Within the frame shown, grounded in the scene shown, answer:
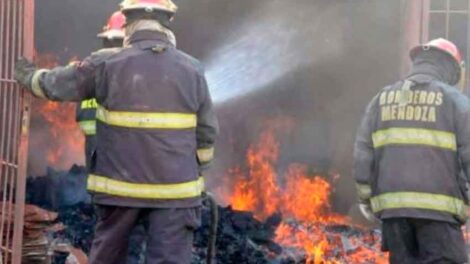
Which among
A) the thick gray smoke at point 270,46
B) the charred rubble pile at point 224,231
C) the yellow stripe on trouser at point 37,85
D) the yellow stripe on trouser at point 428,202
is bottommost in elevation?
the charred rubble pile at point 224,231

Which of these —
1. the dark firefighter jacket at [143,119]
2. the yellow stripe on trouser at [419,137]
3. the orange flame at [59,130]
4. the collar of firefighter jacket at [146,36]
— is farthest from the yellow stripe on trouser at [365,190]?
the orange flame at [59,130]

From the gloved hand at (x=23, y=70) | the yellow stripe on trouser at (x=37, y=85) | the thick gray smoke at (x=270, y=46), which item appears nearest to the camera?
the yellow stripe on trouser at (x=37, y=85)

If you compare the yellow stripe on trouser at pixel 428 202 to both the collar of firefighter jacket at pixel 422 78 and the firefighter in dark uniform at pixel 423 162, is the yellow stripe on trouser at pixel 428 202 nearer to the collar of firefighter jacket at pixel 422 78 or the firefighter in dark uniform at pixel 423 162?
the firefighter in dark uniform at pixel 423 162

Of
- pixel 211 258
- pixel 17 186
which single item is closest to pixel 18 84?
pixel 17 186

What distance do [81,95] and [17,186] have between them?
1.14 meters

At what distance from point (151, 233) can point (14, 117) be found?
5.57ft

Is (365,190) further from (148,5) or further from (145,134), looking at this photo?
(148,5)

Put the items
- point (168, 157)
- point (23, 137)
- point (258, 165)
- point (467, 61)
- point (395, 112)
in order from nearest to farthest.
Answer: point (168, 157) < point (395, 112) < point (23, 137) < point (467, 61) < point (258, 165)

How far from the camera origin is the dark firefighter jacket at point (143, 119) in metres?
4.98

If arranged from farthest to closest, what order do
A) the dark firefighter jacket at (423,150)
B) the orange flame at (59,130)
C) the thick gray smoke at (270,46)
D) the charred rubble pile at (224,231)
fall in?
the orange flame at (59,130) < the thick gray smoke at (270,46) < the charred rubble pile at (224,231) < the dark firefighter jacket at (423,150)

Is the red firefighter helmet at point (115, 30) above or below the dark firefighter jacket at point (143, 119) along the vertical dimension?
above

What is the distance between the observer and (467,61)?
311 inches

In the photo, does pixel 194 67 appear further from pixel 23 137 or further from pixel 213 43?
pixel 213 43

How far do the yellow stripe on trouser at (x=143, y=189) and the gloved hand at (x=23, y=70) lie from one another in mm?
1025
